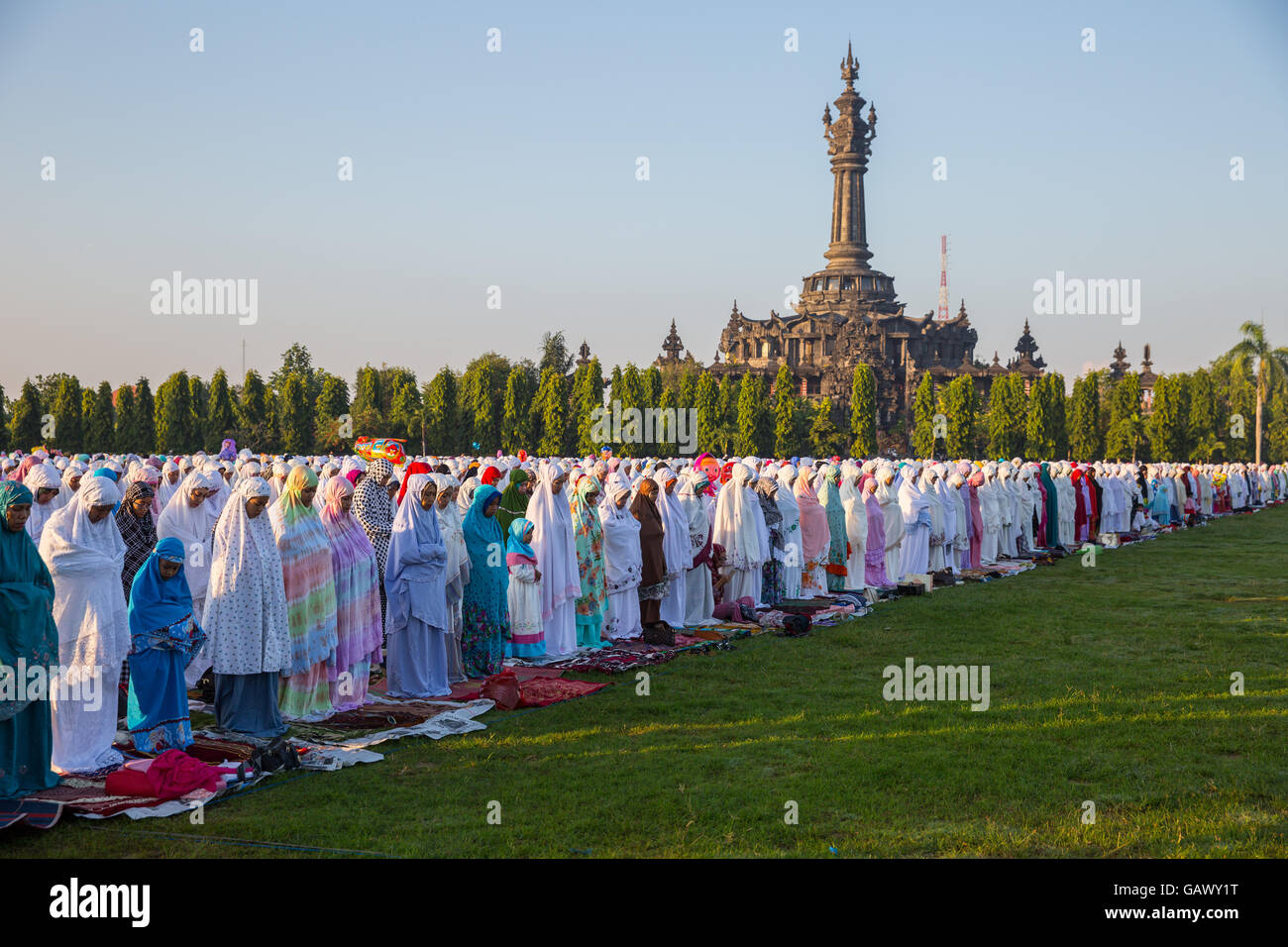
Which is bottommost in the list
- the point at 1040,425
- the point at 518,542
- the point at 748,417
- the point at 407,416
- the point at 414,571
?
the point at 414,571

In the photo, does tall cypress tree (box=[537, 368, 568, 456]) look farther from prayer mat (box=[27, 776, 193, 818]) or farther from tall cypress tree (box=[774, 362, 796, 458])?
prayer mat (box=[27, 776, 193, 818])

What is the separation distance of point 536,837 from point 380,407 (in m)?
52.9

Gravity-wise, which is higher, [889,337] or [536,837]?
[889,337]

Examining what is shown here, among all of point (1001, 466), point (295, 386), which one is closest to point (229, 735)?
point (1001, 466)

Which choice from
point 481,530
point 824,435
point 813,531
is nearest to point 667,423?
point 824,435

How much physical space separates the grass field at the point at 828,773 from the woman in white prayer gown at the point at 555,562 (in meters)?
1.24

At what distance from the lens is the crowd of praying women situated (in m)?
6.43

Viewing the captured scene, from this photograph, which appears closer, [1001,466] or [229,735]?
[229,735]

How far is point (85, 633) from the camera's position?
6457mm

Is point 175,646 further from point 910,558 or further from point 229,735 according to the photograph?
point 910,558

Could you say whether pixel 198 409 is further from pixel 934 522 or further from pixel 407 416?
pixel 934 522

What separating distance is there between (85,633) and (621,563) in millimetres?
5753

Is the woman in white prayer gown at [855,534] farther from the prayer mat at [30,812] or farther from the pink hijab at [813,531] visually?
the prayer mat at [30,812]

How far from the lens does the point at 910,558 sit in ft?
54.2
